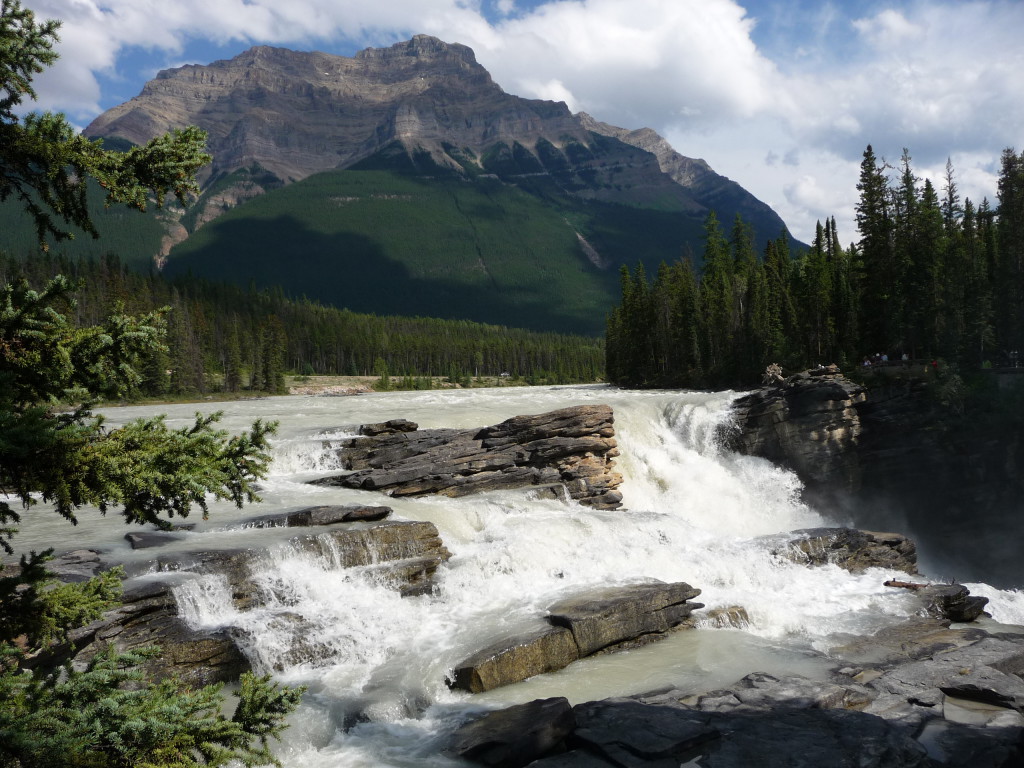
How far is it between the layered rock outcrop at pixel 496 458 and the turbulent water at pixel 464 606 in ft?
5.53

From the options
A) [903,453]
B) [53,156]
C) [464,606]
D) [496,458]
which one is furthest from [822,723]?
[903,453]

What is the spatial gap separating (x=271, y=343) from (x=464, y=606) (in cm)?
9749

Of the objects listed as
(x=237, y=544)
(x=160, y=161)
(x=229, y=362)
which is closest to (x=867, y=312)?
(x=237, y=544)

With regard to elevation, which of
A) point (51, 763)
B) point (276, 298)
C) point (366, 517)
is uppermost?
point (276, 298)

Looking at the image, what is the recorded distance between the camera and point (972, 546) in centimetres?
4128

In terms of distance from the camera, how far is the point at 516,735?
504 inches

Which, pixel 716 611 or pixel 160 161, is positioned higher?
pixel 160 161

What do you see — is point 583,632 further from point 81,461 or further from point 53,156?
point 53,156

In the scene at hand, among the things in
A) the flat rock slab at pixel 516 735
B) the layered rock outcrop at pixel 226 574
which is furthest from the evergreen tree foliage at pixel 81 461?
the flat rock slab at pixel 516 735

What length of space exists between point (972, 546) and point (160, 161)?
4869 centimetres

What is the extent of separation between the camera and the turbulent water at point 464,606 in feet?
48.4

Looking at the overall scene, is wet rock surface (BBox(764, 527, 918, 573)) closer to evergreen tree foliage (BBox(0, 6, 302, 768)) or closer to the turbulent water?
the turbulent water

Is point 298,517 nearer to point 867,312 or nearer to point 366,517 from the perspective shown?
point 366,517

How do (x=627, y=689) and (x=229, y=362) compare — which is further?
(x=229, y=362)
